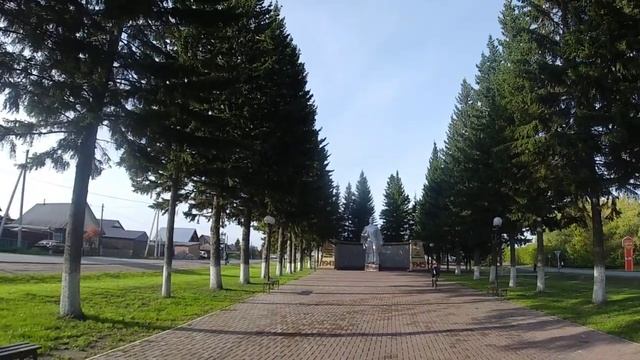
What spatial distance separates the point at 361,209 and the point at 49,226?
50.2 m

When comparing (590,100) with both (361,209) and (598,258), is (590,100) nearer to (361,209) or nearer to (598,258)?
(598,258)

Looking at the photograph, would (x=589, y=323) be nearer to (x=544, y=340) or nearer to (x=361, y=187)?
(x=544, y=340)

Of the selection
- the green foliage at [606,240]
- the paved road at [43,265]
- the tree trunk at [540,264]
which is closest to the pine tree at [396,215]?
the green foliage at [606,240]

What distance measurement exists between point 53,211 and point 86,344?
8162 cm

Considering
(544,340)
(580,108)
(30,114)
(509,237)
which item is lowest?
(544,340)

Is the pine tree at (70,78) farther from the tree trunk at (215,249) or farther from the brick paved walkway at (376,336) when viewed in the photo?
the tree trunk at (215,249)

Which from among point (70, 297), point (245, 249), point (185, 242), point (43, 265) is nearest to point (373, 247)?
point (245, 249)

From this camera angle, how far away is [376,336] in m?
13.3

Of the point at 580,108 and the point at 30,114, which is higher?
the point at 580,108

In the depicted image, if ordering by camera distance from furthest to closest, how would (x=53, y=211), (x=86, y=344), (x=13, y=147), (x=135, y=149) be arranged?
(x=53, y=211), (x=135, y=149), (x=13, y=147), (x=86, y=344)

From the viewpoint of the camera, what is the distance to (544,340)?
1300cm

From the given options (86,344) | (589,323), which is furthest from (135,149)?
(589,323)

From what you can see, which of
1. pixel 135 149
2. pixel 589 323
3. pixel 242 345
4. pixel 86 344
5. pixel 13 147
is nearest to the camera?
pixel 86 344

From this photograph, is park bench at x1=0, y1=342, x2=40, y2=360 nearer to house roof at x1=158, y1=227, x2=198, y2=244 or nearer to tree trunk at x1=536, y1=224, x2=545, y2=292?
tree trunk at x1=536, y1=224, x2=545, y2=292
